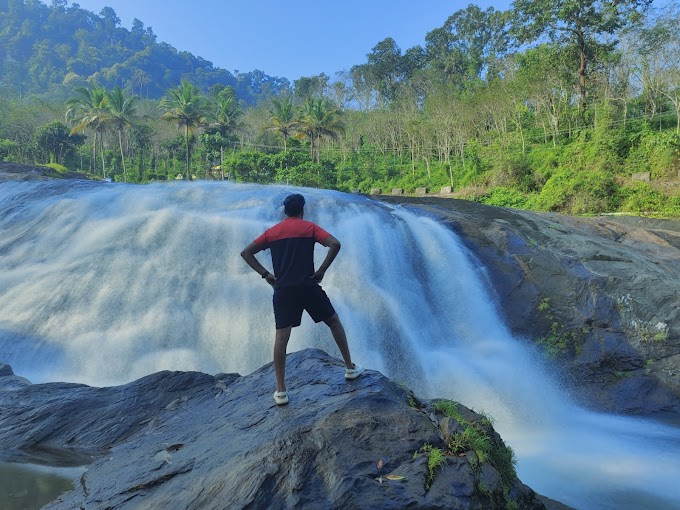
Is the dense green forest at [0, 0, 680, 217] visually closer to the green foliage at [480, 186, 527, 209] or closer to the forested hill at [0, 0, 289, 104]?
the green foliage at [480, 186, 527, 209]

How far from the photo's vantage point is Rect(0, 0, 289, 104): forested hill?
Answer: 118m

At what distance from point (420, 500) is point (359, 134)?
53772 millimetres

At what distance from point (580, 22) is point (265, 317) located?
3451cm

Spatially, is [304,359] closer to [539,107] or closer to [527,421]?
[527,421]

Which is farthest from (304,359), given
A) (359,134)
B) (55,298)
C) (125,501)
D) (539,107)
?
(359,134)

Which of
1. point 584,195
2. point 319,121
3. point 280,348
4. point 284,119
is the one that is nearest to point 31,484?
point 280,348

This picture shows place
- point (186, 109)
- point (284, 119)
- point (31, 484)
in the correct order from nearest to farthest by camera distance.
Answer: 1. point (31, 484)
2. point (186, 109)
3. point (284, 119)

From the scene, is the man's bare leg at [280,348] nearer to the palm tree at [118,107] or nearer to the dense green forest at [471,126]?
the dense green forest at [471,126]

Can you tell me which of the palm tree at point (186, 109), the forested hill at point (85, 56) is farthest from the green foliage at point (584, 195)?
the forested hill at point (85, 56)

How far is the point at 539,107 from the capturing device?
38.7m

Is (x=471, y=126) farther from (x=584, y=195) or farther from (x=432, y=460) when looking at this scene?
(x=432, y=460)

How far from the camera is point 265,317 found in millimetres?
9602

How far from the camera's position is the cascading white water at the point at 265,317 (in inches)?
283

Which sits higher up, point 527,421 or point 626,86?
point 626,86
